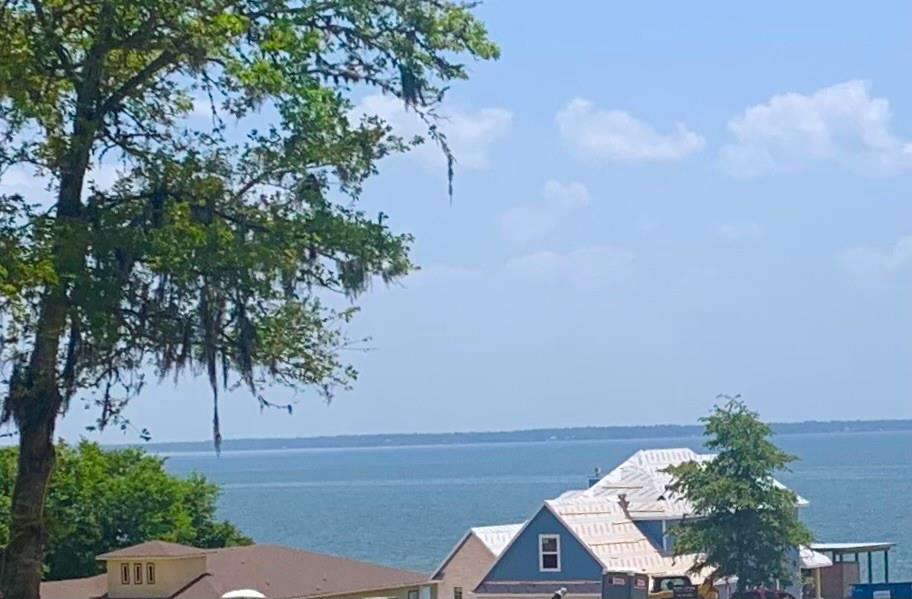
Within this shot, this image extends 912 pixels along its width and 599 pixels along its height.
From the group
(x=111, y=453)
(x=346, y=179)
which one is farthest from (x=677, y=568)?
(x=346, y=179)

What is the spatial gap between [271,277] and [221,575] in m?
21.8

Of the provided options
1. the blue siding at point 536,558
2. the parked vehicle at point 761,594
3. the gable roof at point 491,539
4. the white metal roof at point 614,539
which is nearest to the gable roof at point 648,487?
the white metal roof at point 614,539

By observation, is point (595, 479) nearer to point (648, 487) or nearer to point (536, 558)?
point (648, 487)

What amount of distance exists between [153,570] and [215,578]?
1321 millimetres

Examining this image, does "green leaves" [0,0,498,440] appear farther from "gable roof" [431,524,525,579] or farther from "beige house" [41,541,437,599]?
"gable roof" [431,524,525,579]

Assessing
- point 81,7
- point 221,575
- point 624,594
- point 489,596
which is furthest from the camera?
point 489,596

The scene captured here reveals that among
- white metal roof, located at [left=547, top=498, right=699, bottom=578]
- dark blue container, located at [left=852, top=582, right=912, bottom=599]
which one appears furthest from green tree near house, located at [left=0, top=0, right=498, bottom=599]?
white metal roof, located at [left=547, top=498, right=699, bottom=578]

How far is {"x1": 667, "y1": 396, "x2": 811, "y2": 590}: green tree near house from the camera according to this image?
46.1 metres

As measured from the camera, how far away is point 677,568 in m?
50.3

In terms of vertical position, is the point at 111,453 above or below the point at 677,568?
above

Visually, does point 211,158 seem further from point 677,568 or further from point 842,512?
point 842,512

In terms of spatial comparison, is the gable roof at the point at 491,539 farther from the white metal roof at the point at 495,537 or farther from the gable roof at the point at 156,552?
the gable roof at the point at 156,552

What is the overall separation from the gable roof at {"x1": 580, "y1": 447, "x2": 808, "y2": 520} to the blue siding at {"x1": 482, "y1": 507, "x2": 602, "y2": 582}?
318 cm

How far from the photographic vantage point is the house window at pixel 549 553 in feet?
163
